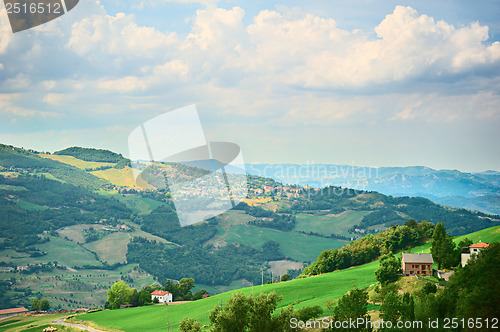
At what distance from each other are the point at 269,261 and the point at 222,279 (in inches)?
907

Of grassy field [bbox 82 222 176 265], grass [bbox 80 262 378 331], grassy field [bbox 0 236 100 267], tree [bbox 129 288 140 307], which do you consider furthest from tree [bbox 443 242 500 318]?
grassy field [bbox 82 222 176 265]

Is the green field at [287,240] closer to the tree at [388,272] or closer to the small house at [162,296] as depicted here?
the small house at [162,296]

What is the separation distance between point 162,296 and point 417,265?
3678 cm

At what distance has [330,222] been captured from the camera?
7357 inches

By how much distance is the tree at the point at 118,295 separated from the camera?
200 ft

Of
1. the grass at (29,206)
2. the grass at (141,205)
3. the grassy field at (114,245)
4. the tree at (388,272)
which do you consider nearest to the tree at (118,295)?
the tree at (388,272)

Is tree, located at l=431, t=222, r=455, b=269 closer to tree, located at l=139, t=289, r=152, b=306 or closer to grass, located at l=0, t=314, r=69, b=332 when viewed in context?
tree, located at l=139, t=289, r=152, b=306

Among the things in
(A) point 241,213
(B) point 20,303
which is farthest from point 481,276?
(A) point 241,213

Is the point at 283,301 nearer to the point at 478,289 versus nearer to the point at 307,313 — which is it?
the point at 307,313

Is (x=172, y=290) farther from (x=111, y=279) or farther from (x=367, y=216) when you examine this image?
(x=367, y=216)

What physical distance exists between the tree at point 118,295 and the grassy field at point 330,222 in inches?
4758

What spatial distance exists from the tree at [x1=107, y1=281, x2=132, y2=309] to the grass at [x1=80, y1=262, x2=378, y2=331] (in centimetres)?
537

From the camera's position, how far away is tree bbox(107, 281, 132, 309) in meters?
60.9

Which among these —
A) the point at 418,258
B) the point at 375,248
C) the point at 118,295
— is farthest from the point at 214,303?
the point at 375,248
